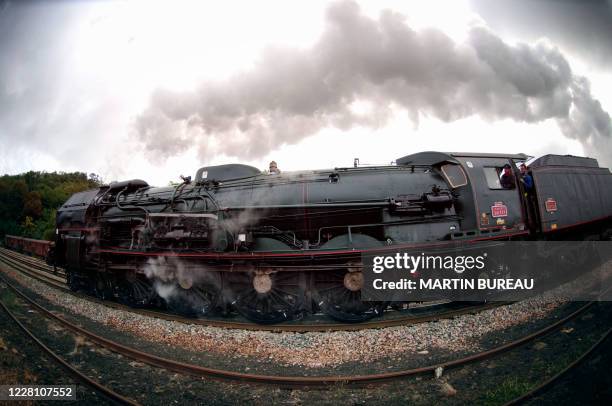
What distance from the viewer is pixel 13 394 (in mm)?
4039

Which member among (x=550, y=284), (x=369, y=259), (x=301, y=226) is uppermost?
(x=301, y=226)

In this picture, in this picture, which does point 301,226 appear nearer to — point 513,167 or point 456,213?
point 456,213

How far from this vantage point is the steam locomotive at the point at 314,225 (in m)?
6.16

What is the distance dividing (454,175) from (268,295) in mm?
4953

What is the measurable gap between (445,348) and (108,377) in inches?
227

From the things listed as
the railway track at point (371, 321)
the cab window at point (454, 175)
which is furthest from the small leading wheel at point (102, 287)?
the cab window at point (454, 175)

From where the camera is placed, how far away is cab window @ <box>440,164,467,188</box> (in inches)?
250

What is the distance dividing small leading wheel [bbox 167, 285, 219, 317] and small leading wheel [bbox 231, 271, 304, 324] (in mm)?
622

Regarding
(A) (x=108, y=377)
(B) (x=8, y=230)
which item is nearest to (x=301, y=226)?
(A) (x=108, y=377)

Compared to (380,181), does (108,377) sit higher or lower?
lower

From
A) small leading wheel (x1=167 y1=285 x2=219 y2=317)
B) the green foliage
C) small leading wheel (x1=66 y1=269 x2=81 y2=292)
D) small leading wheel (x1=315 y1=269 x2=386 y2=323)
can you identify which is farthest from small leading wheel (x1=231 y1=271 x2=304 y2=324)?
the green foliage

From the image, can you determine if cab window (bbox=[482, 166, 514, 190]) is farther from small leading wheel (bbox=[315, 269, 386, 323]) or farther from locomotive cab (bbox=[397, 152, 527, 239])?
small leading wheel (bbox=[315, 269, 386, 323])

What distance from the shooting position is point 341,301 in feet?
20.7

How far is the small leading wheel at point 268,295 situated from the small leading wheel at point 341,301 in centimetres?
48
